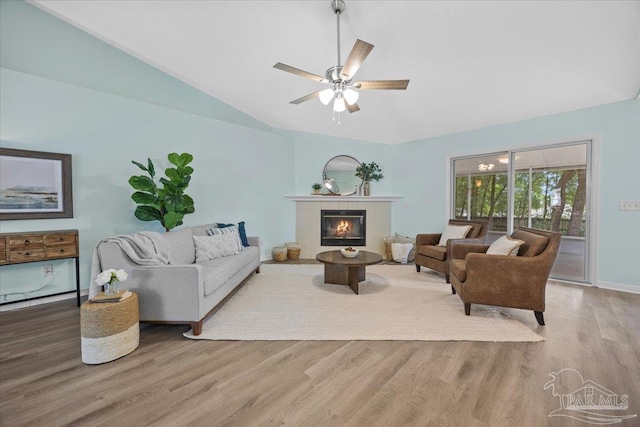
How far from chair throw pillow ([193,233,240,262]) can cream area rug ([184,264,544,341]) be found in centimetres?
56

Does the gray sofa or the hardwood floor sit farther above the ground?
the gray sofa

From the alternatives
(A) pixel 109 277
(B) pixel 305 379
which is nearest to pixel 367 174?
(B) pixel 305 379

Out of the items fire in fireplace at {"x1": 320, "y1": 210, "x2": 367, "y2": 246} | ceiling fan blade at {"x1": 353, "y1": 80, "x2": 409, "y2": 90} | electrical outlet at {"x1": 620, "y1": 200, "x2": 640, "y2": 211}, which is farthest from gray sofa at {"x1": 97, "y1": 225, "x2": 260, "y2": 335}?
electrical outlet at {"x1": 620, "y1": 200, "x2": 640, "y2": 211}

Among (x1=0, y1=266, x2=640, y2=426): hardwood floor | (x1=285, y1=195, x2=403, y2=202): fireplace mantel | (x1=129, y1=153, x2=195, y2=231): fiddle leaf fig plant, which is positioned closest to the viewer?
(x1=0, y1=266, x2=640, y2=426): hardwood floor

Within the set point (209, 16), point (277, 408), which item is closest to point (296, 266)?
point (277, 408)

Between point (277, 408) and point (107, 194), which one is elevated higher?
point (107, 194)

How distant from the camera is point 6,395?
62.2 inches

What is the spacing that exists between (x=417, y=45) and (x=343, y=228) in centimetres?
361

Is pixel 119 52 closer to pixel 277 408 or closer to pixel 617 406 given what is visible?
pixel 277 408

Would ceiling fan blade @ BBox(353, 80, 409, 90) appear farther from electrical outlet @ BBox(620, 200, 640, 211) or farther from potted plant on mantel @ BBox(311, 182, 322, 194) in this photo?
electrical outlet @ BBox(620, 200, 640, 211)

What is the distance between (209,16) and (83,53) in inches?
77.2

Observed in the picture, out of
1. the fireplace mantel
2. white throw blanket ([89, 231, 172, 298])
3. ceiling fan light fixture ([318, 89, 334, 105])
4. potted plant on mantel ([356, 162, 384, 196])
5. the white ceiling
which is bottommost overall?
white throw blanket ([89, 231, 172, 298])

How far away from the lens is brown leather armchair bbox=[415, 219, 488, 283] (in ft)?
12.3

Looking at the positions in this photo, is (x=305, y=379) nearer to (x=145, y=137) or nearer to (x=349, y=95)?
(x=349, y=95)
